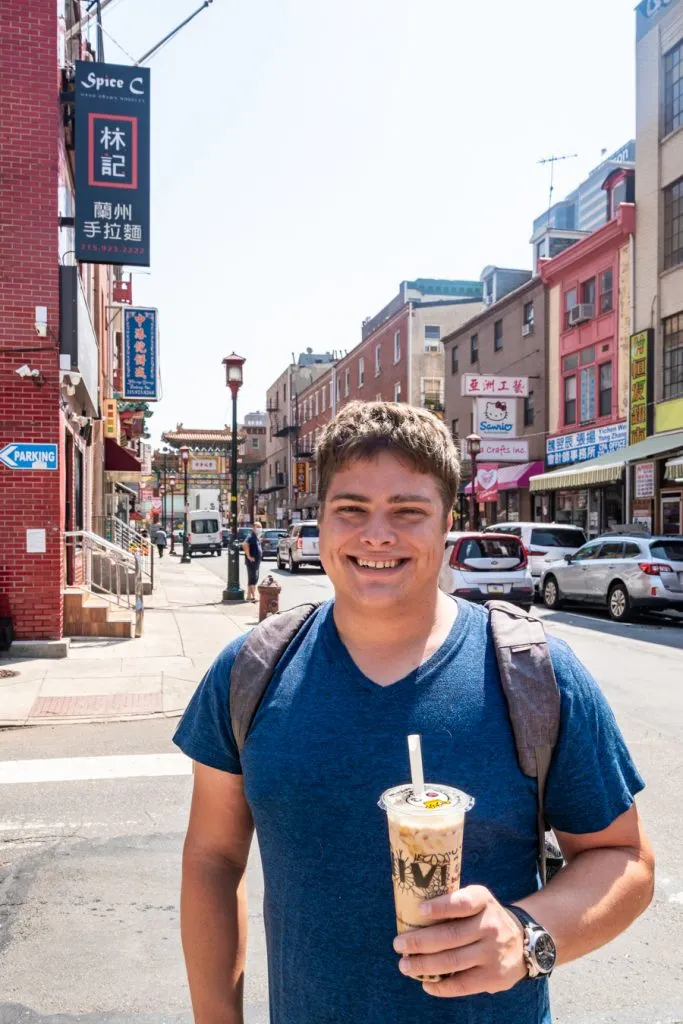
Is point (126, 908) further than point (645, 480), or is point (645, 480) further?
point (645, 480)

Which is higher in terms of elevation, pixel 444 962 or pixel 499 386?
pixel 499 386

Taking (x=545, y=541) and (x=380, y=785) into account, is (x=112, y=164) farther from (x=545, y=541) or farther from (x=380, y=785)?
(x=545, y=541)

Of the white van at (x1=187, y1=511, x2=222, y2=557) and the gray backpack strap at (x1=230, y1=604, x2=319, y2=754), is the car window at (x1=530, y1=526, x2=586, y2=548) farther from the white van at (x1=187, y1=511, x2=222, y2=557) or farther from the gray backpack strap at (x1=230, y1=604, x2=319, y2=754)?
the white van at (x1=187, y1=511, x2=222, y2=557)

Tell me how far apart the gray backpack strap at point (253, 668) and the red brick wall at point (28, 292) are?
1027cm

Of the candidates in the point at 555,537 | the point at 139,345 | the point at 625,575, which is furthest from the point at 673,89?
the point at 139,345

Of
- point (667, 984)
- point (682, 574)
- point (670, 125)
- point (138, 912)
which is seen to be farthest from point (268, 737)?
point (670, 125)

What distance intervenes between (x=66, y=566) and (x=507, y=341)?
2452 centimetres

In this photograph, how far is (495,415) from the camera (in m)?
31.3

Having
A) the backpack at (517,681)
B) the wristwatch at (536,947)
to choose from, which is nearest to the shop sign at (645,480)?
the backpack at (517,681)

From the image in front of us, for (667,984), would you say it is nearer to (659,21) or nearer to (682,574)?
(682,574)

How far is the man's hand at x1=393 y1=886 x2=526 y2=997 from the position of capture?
1.33 meters

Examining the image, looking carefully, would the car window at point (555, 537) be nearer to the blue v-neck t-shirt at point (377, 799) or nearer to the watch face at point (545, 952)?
the blue v-neck t-shirt at point (377, 799)

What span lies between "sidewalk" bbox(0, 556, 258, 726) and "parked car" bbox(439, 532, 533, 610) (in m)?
4.03

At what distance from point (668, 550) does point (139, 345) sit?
13.2 m
